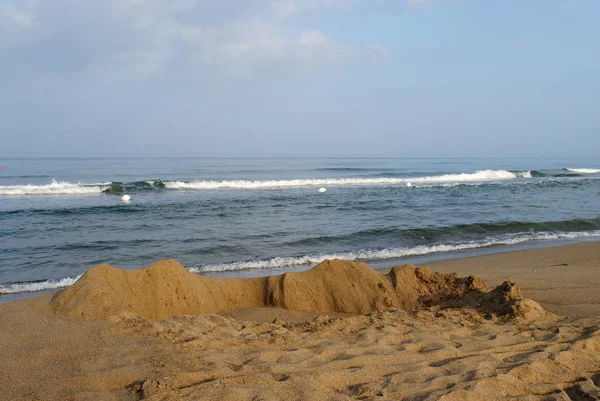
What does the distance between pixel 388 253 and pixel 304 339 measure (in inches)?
245

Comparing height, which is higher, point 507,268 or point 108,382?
point 108,382

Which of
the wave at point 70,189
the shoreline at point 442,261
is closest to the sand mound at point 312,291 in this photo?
the shoreline at point 442,261

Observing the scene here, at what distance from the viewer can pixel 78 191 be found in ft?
80.7

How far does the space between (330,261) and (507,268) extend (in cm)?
369

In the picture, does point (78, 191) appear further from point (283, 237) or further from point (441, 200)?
point (441, 200)

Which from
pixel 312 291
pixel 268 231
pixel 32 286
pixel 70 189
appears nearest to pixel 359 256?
pixel 268 231

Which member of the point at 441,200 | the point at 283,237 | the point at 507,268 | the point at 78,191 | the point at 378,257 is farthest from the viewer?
the point at 78,191

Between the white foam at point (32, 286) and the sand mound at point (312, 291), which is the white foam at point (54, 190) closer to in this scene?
the white foam at point (32, 286)

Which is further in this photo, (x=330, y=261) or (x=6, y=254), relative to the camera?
(x=6, y=254)

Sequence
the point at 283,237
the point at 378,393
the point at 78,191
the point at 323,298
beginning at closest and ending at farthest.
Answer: the point at 378,393 < the point at 323,298 < the point at 283,237 < the point at 78,191

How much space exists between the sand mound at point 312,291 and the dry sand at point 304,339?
1cm

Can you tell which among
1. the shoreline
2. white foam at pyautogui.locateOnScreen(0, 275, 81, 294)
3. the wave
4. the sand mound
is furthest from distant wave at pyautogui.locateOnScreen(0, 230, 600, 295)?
the wave

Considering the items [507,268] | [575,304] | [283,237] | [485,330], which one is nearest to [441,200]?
[283,237]

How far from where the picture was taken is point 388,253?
31.7 ft
